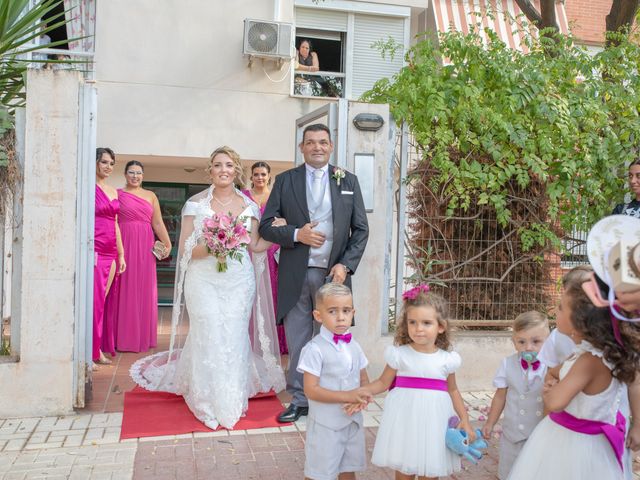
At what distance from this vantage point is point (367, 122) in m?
6.25

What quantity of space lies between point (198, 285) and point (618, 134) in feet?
14.8

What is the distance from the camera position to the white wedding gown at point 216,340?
5.40 meters

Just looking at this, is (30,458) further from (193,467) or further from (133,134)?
(133,134)

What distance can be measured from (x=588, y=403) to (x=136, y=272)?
6.33 m

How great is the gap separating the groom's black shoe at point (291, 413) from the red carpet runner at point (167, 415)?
0.18 feet

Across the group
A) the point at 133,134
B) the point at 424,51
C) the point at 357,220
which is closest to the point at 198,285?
the point at 357,220

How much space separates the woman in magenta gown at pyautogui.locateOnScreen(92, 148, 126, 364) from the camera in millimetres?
7355

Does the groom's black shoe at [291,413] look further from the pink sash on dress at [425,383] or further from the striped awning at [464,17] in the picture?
the striped awning at [464,17]

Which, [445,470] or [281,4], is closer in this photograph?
[445,470]

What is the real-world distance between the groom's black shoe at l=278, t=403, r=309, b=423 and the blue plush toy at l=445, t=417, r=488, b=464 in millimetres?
2176

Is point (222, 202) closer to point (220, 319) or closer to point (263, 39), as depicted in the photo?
point (220, 319)

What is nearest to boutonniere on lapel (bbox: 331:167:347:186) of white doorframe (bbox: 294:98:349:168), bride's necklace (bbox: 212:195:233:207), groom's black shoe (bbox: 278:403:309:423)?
white doorframe (bbox: 294:98:349:168)

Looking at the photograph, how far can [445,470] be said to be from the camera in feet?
11.1

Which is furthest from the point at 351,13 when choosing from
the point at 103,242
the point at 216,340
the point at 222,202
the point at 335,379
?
the point at 335,379
